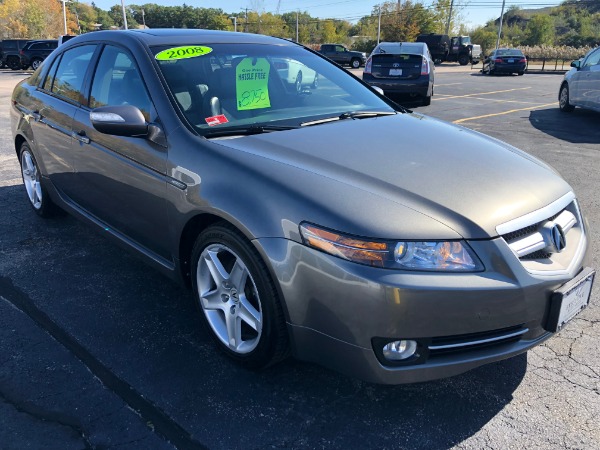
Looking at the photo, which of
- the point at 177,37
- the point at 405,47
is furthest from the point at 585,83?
the point at 177,37

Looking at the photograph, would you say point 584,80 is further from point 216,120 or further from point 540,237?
point 216,120

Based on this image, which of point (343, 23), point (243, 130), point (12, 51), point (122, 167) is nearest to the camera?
point (243, 130)

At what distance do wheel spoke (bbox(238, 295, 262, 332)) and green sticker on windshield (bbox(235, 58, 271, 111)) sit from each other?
3.86ft

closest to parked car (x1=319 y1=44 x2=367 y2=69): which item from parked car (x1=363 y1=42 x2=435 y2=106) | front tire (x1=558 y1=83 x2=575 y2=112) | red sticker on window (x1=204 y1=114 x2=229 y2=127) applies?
parked car (x1=363 y1=42 x2=435 y2=106)

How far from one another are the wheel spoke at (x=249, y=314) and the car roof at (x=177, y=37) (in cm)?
176

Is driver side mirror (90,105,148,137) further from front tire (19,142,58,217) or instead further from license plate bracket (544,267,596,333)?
license plate bracket (544,267,596,333)

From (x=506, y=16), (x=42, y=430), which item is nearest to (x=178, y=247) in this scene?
(x=42, y=430)

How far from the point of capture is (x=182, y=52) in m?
3.17

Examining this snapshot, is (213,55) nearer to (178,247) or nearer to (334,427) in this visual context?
(178,247)

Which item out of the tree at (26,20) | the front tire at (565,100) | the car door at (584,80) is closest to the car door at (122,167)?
the car door at (584,80)

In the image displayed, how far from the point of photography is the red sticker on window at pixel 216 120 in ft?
9.34

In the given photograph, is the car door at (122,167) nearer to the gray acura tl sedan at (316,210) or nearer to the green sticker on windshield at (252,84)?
the gray acura tl sedan at (316,210)

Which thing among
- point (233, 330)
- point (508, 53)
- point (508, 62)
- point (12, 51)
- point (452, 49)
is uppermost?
point (452, 49)

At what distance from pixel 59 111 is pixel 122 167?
1158 mm
